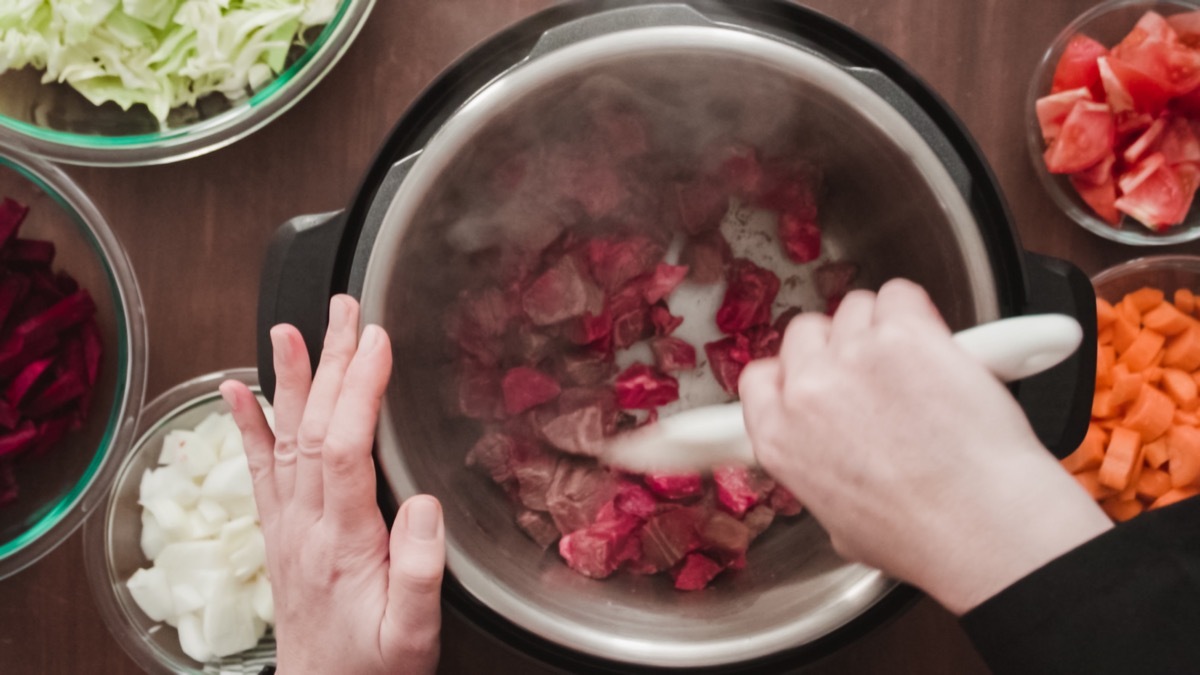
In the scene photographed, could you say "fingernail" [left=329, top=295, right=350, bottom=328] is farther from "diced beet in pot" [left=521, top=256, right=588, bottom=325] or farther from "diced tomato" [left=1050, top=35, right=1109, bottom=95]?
"diced tomato" [left=1050, top=35, right=1109, bottom=95]

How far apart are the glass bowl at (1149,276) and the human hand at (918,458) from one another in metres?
0.64

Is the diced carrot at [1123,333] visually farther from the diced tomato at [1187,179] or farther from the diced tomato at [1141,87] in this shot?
the diced tomato at [1141,87]

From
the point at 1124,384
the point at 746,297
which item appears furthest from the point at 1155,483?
the point at 746,297

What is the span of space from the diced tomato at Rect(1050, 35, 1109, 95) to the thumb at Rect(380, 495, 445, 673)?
0.99 m

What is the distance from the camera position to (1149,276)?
117 centimetres

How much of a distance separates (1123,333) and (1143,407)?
10 cm

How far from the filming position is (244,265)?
1171 mm

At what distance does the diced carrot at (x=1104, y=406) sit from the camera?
3.64ft

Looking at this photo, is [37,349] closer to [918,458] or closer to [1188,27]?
[918,458]

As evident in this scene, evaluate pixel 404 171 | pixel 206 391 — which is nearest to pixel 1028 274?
pixel 404 171

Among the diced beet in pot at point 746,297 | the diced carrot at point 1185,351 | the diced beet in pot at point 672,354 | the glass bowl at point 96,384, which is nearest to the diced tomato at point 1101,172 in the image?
the diced carrot at point 1185,351

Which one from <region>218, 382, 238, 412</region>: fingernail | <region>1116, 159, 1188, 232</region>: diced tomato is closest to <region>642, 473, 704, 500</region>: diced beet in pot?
<region>218, 382, 238, 412</region>: fingernail

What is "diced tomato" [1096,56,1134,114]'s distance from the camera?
3.51 ft

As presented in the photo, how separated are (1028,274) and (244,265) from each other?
1.00 m
